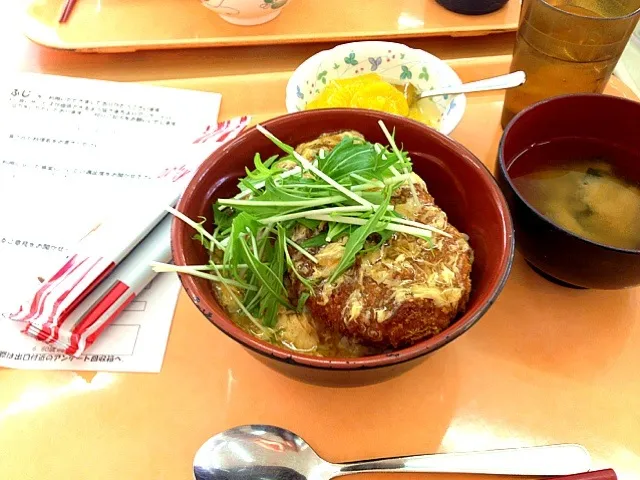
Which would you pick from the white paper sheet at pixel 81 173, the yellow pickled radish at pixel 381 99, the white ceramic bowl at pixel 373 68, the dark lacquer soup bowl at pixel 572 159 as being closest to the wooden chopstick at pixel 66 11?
the white paper sheet at pixel 81 173

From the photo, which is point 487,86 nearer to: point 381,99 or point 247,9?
point 381,99

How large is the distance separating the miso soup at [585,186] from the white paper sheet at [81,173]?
0.73m

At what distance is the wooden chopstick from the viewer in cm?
157

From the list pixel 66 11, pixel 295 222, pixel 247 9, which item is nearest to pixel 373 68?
pixel 247 9

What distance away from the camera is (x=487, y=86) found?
1215 mm

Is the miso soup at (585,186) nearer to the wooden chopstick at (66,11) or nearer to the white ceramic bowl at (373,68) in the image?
the white ceramic bowl at (373,68)

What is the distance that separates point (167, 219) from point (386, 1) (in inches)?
42.8

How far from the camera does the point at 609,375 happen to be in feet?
3.01

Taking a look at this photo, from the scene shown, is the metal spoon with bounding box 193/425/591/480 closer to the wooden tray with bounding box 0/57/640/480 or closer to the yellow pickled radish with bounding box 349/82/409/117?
the wooden tray with bounding box 0/57/640/480

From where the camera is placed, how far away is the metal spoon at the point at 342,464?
0.78m

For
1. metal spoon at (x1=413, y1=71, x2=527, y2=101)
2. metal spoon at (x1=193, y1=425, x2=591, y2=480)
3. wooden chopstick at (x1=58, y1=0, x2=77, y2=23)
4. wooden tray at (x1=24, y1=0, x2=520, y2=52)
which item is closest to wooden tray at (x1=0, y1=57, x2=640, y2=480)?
metal spoon at (x1=193, y1=425, x2=591, y2=480)

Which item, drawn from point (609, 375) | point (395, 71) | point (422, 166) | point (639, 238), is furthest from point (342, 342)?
point (395, 71)

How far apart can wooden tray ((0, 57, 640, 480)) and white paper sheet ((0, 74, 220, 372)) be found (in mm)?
42

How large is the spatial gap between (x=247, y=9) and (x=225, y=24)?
4.8 inches
